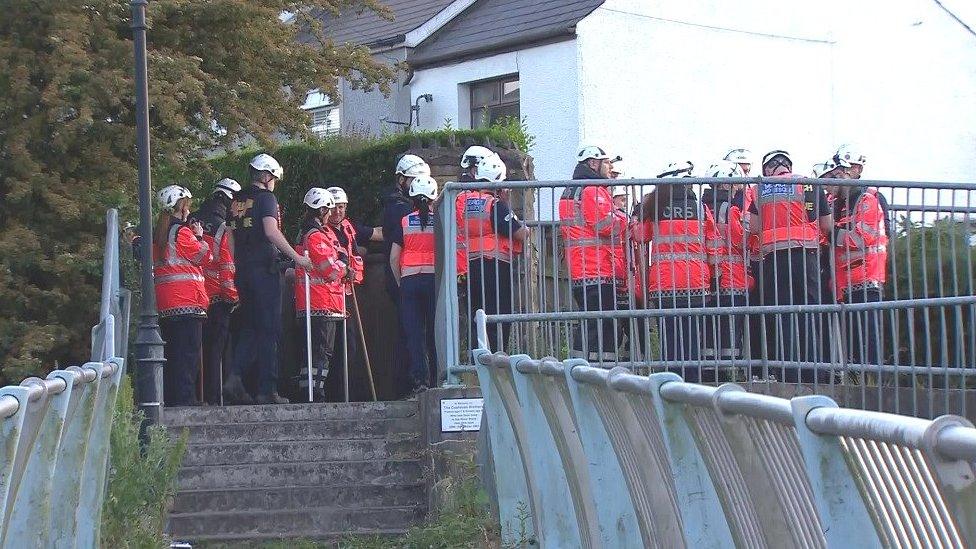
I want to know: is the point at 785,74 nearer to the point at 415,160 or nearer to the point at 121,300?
the point at 415,160

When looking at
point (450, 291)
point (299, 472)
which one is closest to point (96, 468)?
point (299, 472)

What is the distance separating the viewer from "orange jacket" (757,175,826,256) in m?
11.1

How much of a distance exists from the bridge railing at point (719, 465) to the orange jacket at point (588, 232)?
11.3 ft

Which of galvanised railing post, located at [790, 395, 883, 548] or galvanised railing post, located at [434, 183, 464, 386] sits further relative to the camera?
galvanised railing post, located at [434, 183, 464, 386]

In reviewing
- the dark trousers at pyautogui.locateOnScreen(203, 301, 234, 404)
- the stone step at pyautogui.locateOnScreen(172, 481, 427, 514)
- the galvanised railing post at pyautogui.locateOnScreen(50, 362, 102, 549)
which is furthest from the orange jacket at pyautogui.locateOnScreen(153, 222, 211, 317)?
the galvanised railing post at pyautogui.locateOnScreen(50, 362, 102, 549)

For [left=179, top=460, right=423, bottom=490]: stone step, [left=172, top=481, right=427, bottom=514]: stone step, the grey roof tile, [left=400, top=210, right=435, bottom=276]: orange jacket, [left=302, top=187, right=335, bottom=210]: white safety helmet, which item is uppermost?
the grey roof tile

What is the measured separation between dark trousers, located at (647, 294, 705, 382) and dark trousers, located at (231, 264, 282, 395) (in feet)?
10.7

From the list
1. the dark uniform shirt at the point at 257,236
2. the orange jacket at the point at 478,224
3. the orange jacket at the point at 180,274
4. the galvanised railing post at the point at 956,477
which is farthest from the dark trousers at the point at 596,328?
the galvanised railing post at the point at 956,477

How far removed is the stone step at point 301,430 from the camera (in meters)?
11.4

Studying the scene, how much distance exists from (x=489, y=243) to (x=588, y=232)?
70 centimetres

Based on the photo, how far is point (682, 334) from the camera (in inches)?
417

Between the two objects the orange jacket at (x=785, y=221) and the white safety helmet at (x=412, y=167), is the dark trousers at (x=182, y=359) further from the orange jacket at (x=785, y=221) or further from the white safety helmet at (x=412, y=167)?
the orange jacket at (x=785, y=221)

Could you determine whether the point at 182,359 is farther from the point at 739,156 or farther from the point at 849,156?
the point at 849,156

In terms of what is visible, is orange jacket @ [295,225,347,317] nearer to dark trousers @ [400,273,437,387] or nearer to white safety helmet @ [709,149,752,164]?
dark trousers @ [400,273,437,387]
